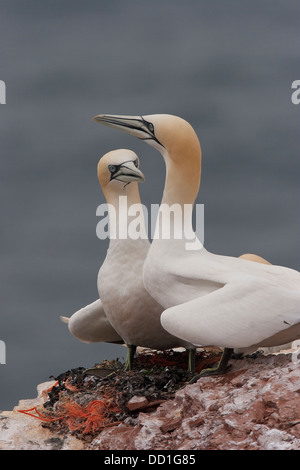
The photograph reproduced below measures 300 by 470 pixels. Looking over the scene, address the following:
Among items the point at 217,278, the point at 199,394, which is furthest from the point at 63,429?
the point at 217,278

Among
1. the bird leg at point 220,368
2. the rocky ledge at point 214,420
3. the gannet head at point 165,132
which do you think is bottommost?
the rocky ledge at point 214,420

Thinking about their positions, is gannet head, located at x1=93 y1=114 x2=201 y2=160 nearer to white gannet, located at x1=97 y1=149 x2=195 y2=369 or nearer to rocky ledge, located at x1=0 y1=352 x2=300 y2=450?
white gannet, located at x1=97 y1=149 x2=195 y2=369

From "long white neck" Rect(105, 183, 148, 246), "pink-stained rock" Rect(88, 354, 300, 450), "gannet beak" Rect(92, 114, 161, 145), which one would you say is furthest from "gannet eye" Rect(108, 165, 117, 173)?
"pink-stained rock" Rect(88, 354, 300, 450)

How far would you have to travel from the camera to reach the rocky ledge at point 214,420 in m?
5.58

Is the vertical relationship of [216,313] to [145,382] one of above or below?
above

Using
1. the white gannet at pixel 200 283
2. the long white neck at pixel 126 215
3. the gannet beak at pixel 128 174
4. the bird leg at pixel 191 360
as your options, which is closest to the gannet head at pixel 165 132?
the white gannet at pixel 200 283

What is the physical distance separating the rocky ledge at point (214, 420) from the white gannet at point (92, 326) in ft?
4.67

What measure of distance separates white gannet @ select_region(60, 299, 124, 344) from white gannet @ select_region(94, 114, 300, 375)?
1.26 m

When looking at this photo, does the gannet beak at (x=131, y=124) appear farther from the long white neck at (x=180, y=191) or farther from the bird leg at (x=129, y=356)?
the bird leg at (x=129, y=356)

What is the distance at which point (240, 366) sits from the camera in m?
6.72

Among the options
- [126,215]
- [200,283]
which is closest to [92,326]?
[126,215]

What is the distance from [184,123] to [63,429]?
2.58 m

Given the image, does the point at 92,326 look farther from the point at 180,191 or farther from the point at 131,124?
the point at 131,124
